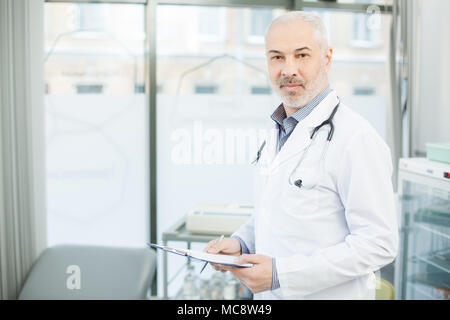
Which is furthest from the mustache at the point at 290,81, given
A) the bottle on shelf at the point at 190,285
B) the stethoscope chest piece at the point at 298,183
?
the bottle on shelf at the point at 190,285

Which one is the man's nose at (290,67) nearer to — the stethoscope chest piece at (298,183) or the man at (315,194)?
the man at (315,194)

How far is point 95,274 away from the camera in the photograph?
170 centimetres

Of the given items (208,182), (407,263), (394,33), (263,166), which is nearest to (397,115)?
(394,33)

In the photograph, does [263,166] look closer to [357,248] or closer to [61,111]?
[357,248]

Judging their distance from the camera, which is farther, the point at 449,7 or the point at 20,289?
the point at 449,7

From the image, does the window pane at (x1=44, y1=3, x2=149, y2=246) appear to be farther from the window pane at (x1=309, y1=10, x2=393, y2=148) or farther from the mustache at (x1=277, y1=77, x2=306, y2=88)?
the mustache at (x1=277, y1=77, x2=306, y2=88)

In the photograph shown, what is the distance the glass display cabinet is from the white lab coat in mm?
758

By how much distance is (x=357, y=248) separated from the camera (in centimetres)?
92

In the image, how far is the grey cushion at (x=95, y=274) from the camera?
166 cm

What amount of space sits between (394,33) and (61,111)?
177 centimetres

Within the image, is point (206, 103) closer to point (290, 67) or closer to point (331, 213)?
point (290, 67)

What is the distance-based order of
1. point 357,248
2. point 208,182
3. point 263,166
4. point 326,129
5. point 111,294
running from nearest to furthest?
point 357,248
point 326,129
point 263,166
point 111,294
point 208,182

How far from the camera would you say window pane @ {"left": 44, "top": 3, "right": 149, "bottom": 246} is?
214 centimetres
